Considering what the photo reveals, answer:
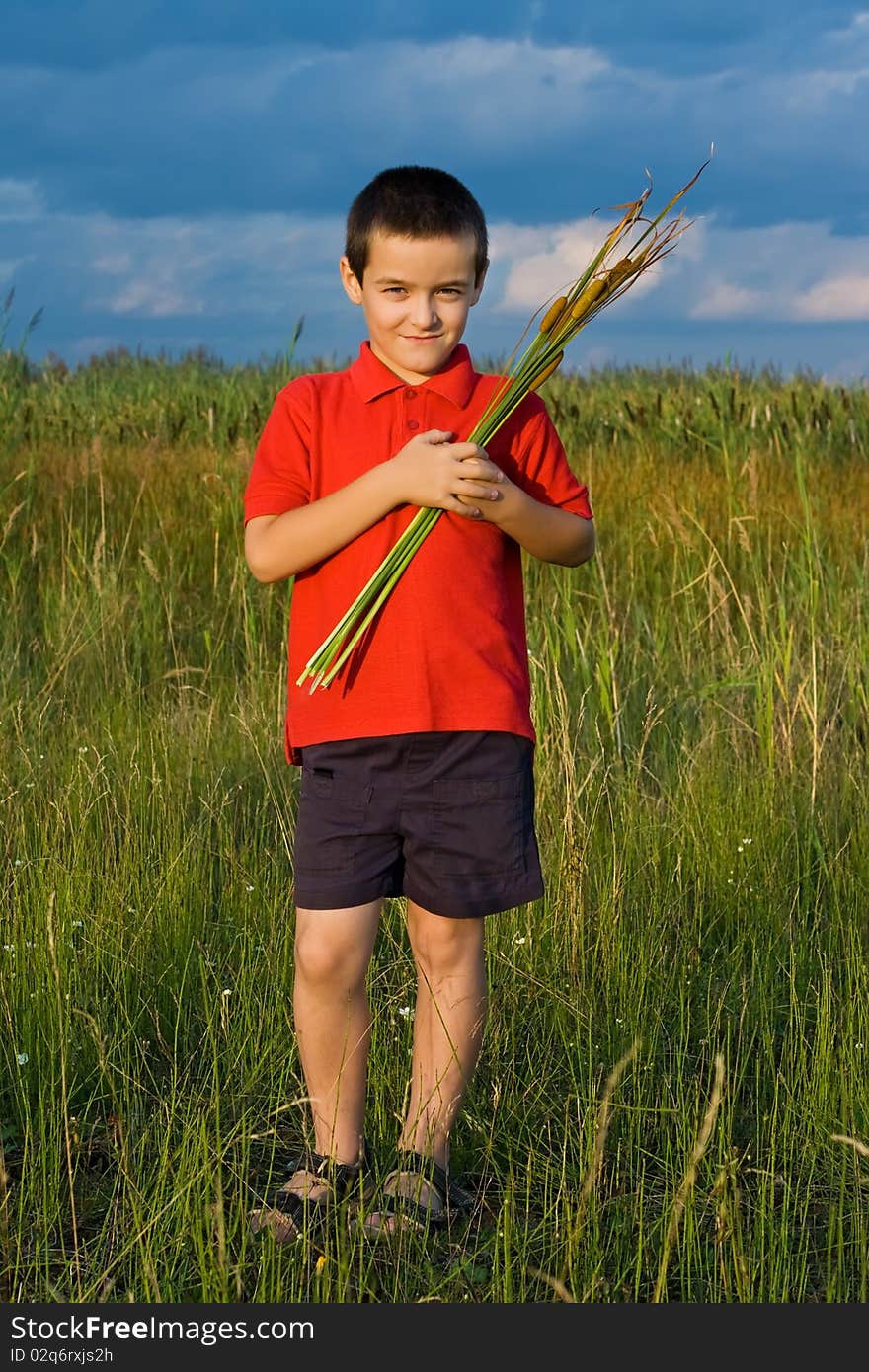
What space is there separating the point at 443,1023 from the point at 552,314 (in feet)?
3.65

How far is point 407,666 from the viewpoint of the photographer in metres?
2.07

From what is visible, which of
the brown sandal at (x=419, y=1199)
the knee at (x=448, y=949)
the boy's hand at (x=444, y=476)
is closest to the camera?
the boy's hand at (x=444, y=476)

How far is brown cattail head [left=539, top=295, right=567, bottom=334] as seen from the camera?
2.07 metres

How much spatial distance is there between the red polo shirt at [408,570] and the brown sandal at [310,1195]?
67 cm

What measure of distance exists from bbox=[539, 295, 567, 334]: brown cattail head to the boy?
0.12 meters

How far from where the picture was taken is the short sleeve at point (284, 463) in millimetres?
2131

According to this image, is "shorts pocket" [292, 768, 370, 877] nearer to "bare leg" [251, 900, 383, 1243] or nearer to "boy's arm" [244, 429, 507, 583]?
"bare leg" [251, 900, 383, 1243]

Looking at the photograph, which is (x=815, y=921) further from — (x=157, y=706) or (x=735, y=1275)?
(x=157, y=706)

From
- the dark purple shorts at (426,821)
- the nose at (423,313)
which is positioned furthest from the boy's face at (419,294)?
the dark purple shorts at (426,821)

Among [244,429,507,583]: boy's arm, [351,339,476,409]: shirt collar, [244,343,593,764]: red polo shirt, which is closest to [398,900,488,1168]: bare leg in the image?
[244,343,593,764]: red polo shirt

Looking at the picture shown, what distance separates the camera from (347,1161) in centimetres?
223

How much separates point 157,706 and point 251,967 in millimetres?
2163

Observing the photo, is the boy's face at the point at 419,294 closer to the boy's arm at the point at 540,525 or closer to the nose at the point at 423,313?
the nose at the point at 423,313

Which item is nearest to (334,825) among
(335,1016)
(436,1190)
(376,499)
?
(335,1016)
